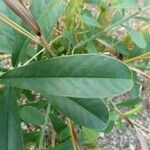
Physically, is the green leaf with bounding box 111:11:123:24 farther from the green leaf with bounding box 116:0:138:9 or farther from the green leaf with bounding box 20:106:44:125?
the green leaf with bounding box 20:106:44:125

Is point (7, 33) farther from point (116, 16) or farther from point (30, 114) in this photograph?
point (116, 16)

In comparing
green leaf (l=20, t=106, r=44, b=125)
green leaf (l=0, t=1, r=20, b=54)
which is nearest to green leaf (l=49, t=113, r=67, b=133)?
green leaf (l=20, t=106, r=44, b=125)

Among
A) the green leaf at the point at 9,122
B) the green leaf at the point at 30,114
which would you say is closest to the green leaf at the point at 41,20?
the green leaf at the point at 9,122

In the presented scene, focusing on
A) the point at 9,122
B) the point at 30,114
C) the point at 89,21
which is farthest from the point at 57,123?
the point at 9,122

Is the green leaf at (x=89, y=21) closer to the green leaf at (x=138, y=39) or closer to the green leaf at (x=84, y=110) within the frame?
the green leaf at (x=138, y=39)

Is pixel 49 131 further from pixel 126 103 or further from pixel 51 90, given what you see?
pixel 51 90

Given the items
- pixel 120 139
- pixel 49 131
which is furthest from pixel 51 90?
pixel 120 139
